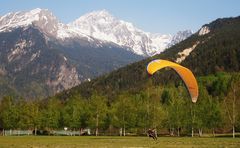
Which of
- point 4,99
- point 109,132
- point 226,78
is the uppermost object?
point 226,78

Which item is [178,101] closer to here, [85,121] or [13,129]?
[85,121]

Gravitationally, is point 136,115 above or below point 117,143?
above

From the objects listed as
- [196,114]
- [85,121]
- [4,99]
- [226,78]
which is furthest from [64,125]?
[226,78]

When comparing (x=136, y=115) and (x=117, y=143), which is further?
(x=136, y=115)

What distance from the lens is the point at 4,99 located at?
12512 cm

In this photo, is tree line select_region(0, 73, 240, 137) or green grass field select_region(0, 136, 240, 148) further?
tree line select_region(0, 73, 240, 137)

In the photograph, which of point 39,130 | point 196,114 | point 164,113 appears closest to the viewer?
point 196,114

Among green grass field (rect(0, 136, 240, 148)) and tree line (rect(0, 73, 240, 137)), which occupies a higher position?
tree line (rect(0, 73, 240, 137))

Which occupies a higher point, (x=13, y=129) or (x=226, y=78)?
(x=226, y=78)

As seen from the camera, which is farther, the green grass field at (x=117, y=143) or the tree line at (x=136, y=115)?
the tree line at (x=136, y=115)

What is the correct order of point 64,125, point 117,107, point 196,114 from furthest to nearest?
1. point 64,125
2. point 117,107
3. point 196,114

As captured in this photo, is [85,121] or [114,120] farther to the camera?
[85,121]

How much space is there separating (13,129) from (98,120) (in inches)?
1017

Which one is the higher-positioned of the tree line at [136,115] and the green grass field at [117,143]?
the tree line at [136,115]
